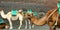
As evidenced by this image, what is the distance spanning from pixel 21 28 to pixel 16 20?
0.43 feet

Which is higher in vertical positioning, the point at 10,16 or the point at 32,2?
the point at 32,2

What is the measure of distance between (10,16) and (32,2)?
14.2 inches

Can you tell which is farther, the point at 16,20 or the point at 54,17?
Result: the point at 16,20

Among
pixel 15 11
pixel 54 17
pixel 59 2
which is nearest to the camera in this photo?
pixel 54 17

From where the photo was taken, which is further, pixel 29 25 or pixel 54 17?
pixel 29 25

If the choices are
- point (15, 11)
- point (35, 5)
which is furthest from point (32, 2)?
point (15, 11)

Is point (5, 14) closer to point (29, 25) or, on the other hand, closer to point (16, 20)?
point (16, 20)

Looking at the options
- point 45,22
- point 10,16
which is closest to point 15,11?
point 10,16

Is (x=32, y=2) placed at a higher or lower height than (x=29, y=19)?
higher

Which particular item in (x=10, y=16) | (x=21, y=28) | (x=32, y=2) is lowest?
(x=21, y=28)

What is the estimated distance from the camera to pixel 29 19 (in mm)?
2469

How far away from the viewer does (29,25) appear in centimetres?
267

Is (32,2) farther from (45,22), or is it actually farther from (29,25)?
(45,22)

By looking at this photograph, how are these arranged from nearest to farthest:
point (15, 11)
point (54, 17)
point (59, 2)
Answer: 1. point (54, 17)
2. point (59, 2)
3. point (15, 11)
